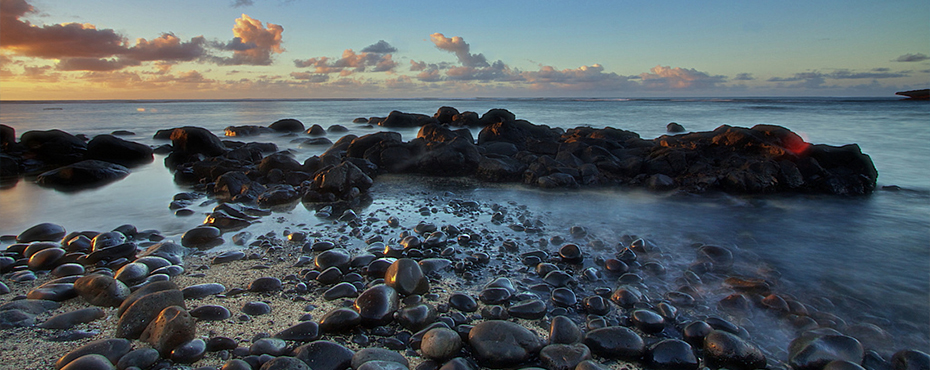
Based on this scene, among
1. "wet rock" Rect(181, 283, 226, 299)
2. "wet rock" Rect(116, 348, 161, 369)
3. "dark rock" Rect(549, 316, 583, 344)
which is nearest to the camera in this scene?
"wet rock" Rect(116, 348, 161, 369)

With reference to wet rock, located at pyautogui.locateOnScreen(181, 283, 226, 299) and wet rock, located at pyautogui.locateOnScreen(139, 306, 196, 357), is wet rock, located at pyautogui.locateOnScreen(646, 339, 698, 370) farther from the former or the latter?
wet rock, located at pyautogui.locateOnScreen(181, 283, 226, 299)

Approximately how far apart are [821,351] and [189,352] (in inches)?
122

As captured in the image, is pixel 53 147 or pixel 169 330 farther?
pixel 53 147

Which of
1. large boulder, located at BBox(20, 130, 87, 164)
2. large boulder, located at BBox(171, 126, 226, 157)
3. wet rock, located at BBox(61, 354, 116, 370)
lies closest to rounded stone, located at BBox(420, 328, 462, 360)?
wet rock, located at BBox(61, 354, 116, 370)

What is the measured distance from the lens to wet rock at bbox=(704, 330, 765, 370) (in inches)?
84.9

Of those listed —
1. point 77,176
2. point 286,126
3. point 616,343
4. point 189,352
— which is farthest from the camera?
point 286,126

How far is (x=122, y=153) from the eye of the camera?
997 cm

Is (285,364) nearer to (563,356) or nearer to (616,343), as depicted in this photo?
(563,356)

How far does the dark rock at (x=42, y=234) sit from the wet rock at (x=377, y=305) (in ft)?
11.7

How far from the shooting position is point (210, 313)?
2512 mm

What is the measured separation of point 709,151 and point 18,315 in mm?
8410

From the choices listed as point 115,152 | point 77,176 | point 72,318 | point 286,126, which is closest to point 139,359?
point 72,318

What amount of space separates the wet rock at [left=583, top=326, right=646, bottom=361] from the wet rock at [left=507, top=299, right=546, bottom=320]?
34cm

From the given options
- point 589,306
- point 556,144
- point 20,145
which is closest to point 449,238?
point 589,306
